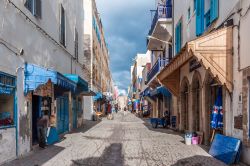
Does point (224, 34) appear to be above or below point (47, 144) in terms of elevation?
above

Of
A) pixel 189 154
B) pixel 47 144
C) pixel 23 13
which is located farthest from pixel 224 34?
pixel 47 144

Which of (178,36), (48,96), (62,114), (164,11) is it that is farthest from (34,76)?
(164,11)

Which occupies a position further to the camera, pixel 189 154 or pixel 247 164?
pixel 189 154

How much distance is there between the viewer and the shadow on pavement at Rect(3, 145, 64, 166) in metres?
10.3

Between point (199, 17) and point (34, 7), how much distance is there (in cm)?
623

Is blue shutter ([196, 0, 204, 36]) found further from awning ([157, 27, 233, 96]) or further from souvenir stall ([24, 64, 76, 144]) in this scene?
souvenir stall ([24, 64, 76, 144])

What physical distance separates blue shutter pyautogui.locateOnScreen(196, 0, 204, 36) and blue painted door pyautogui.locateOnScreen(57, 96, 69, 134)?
7573 millimetres

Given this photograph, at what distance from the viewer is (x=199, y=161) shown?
10.6m

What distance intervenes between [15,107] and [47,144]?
11.4 feet

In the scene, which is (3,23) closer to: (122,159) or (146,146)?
(122,159)

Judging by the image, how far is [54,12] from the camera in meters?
17.2

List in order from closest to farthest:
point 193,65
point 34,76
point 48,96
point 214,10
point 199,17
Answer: point 34,76, point 214,10, point 199,17, point 48,96, point 193,65

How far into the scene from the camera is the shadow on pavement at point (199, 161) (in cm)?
1016

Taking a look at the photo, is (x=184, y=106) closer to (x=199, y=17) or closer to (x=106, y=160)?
(x=199, y=17)
